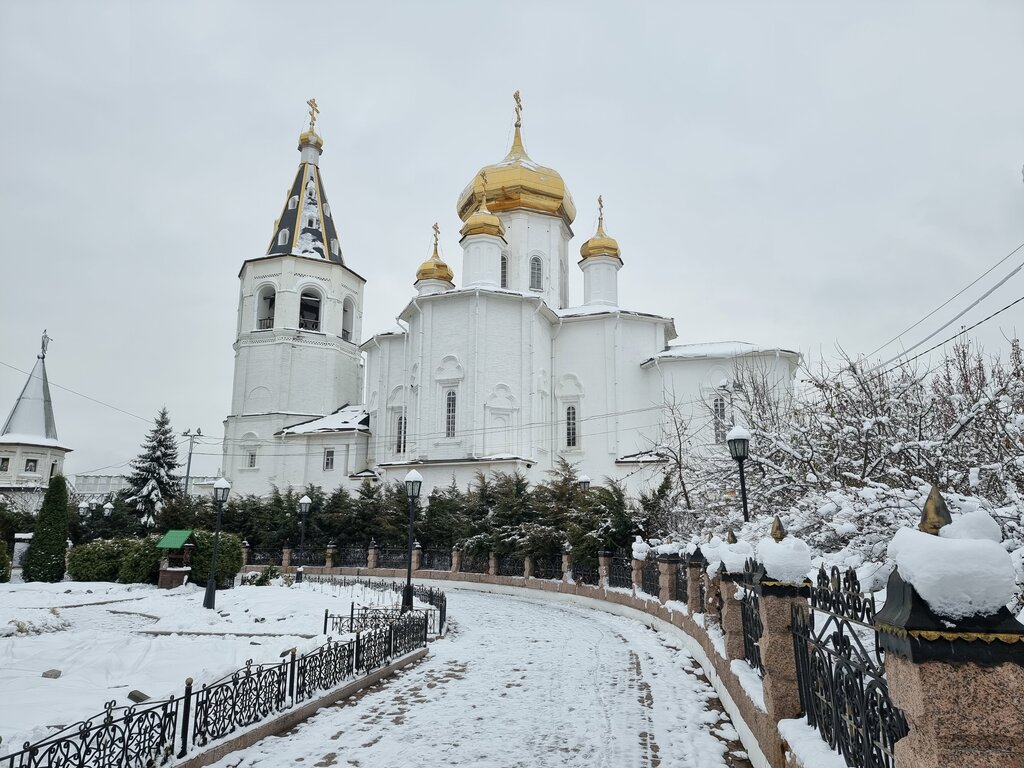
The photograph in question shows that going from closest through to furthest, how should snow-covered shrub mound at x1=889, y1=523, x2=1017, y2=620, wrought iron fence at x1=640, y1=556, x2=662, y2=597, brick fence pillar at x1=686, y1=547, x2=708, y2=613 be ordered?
snow-covered shrub mound at x1=889, y1=523, x2=1017, y2=620 → brick fence pillar at x1=686, y1=547, x2=708, y2=613 → wrought iron fence at x1=640, y1=556, x2=662, y2=597

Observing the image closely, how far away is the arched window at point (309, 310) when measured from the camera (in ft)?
145

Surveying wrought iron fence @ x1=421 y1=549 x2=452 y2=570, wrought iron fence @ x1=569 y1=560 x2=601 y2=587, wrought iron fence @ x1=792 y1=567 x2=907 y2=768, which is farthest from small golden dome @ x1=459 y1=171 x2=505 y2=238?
wrought iron fence @ x1=792 y1=567 x2=907 y2=768

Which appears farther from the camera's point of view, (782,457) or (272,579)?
(272,579)

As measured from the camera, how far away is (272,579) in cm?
2166

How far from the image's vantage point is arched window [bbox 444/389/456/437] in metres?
34.2

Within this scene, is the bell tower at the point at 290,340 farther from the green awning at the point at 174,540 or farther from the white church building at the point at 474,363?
the green awning at the point at 174,540

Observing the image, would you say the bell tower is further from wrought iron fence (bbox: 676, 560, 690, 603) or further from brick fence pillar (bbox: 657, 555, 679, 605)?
wrought iron fence (bbox: 676, 560, 690, 603)

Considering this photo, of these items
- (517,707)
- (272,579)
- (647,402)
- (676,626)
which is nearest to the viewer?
(517,707)

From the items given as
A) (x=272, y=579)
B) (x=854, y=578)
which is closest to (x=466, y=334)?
(x=272, y=579)

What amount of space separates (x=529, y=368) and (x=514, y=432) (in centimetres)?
316

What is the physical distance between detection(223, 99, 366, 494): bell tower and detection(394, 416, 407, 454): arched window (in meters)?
7.67

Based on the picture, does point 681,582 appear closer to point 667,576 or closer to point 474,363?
point 667,576

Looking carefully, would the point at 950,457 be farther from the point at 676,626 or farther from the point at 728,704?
the point at 676,626

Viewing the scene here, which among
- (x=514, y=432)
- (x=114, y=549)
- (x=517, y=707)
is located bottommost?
(x=517, y=707)
